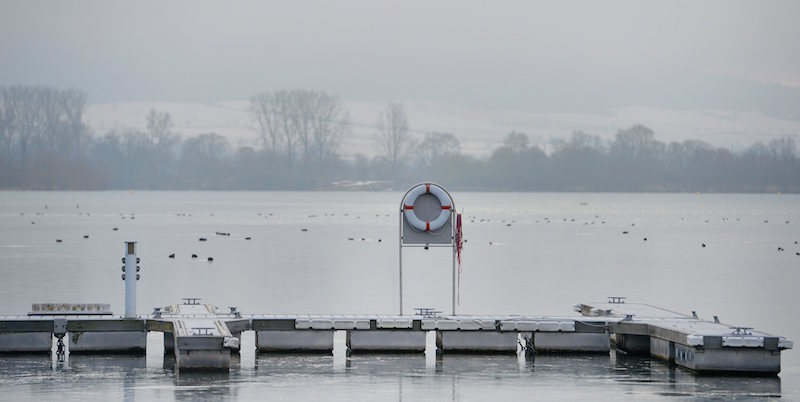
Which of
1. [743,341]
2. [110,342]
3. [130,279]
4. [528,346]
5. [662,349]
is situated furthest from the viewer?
[528,346]

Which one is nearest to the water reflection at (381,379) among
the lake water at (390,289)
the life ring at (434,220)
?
the lake water at (390,289)

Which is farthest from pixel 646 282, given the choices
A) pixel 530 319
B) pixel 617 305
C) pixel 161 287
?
pixel 530 319

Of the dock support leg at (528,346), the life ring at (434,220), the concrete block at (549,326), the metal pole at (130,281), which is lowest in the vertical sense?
the dock support leg at (528,346)

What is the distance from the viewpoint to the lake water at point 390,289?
59.1 feet

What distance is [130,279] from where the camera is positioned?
2105cm

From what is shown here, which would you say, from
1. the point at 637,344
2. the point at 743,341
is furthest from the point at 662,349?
the point at 743,341

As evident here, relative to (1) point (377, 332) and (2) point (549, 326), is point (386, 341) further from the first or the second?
(2) point (549, 326)

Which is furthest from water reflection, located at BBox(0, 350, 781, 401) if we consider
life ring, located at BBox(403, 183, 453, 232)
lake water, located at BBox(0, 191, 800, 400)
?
life ring, located at BBox(403, 183, 453, 232)

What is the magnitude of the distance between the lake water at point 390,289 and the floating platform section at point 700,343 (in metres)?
0.26

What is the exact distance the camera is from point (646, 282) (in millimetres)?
44656

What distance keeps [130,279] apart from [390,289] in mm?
18346

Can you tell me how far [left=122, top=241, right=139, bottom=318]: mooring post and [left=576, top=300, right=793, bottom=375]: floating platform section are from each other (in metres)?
7.54

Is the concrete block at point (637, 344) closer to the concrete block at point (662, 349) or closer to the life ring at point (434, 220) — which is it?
the concrete block at point (662, 349)

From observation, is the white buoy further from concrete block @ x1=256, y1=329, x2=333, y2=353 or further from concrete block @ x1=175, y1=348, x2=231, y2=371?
concrete block @ x1=175, y1=348, x2=231, y2=371
